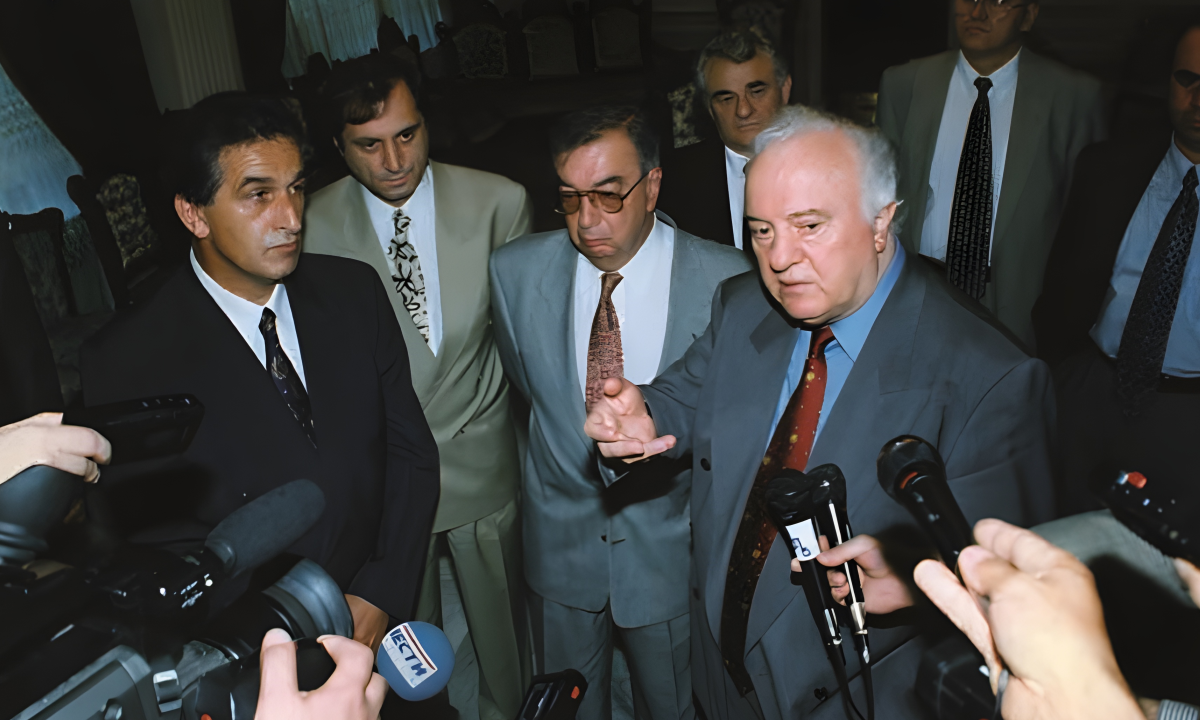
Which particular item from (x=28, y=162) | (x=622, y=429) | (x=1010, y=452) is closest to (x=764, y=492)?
(x=622, y=429)

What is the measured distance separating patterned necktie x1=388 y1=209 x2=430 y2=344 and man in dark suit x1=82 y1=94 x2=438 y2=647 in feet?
0.16

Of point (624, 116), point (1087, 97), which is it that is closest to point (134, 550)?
point (624, 116)

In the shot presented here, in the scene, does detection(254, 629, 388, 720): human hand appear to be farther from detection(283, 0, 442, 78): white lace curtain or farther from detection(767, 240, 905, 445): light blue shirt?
detection(283, 0, 442, 78): white lace curtain

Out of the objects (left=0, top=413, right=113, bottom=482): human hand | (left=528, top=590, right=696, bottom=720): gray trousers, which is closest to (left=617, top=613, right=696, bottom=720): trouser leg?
(left=528, top=590, right=696, bottom=720): gray trousers

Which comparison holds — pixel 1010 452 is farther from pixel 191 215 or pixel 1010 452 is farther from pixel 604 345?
pixel 191 215

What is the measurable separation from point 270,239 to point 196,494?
0.51 metres

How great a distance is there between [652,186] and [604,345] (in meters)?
0.39

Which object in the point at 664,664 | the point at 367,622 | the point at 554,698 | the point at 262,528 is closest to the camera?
the point at 262,528

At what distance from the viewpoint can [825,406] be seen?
158 centimetres

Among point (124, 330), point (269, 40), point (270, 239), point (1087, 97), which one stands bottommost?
point (124, 330)

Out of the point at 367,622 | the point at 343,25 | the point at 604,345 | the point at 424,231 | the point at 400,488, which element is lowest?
the point at 367,622

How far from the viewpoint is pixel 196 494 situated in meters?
1.56

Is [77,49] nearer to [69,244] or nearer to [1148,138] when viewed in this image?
[69,244]

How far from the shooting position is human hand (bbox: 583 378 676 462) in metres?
1.54
